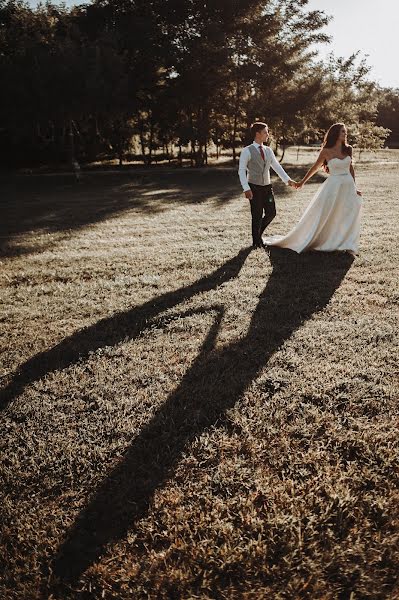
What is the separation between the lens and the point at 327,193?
297 inches

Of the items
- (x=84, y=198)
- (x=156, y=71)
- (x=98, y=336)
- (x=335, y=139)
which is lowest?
(x=98, y=336)

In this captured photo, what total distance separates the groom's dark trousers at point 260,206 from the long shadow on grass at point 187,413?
2.26 metres

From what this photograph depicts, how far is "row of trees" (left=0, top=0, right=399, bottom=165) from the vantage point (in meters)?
24.3

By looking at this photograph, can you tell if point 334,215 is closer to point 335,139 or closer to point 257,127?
point 335,139

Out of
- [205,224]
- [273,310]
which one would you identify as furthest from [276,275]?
[205,224]

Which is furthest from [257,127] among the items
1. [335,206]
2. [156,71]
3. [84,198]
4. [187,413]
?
[156,71]

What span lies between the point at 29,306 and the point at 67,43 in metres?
25.0

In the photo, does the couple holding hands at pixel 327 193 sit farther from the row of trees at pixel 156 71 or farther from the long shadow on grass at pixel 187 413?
the row of trees at pixel 156 71

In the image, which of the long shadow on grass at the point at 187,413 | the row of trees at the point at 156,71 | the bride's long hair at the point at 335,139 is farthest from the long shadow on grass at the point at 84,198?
the bride's long hair at the point at 335,139

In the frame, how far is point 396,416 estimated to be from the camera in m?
3.38

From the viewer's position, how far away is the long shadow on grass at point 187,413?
2.46 m

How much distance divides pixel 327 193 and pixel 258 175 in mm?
1392

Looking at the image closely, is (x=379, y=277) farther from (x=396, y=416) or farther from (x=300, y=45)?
(x=300, y=45)

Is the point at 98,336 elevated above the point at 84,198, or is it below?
below
